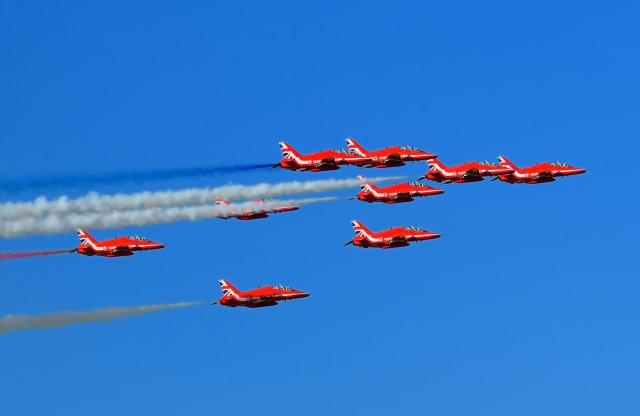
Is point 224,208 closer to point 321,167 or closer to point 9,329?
point 321,167

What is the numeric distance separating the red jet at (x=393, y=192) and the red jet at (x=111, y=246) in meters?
23.0

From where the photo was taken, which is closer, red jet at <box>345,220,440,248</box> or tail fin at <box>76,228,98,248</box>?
tail fin at <box>76,228,98,248</box>

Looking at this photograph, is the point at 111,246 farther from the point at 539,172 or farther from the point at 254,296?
the point at 539,172

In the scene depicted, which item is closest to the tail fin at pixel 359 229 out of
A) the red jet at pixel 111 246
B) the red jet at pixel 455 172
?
the red jet at pixel 455 172

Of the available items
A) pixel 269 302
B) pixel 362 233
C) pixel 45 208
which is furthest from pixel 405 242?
pixel 45 208

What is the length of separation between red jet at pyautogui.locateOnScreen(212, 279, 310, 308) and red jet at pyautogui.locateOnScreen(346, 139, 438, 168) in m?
21.4

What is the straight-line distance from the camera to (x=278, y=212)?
18675 cm

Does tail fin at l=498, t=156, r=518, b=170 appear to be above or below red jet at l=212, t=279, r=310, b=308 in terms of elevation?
above

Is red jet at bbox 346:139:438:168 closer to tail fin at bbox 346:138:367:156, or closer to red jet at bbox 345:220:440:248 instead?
tail fin at bbox 346:138:367:156

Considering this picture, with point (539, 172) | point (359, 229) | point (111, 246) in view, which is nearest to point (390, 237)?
point (359, 229)

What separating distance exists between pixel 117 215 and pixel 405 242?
113ft

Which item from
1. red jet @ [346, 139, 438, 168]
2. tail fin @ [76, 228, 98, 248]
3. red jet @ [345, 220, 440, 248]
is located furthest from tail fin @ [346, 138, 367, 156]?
tail fin @ [76, 228, 98, 248]

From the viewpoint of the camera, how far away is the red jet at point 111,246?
171 m

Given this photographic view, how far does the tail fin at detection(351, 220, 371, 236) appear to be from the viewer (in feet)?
600
